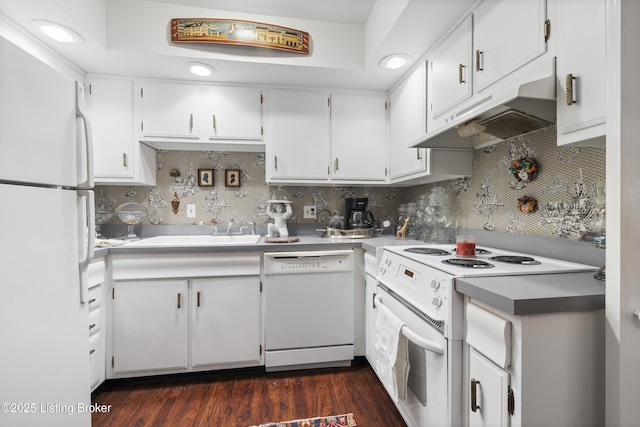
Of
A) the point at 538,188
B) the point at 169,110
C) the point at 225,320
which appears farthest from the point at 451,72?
the point at 225,320

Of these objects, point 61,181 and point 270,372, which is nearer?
point 61,181

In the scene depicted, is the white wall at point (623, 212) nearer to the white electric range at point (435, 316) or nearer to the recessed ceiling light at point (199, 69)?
the white electric range at point (435, 316)

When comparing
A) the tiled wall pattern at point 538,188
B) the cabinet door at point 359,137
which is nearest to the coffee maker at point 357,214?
the cabinet door at point 359,137

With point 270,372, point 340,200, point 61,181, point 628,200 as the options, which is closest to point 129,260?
point 61,181

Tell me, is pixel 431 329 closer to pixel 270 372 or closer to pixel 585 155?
pixel 585 155

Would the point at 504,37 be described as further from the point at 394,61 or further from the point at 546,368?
the point at 546,368

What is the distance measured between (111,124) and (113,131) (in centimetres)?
5

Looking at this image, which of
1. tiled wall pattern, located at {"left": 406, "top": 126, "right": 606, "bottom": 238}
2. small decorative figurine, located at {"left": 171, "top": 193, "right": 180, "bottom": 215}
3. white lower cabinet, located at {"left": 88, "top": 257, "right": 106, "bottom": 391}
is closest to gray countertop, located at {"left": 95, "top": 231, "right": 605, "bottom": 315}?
tiled wall pattern, located at {"left": 406, "top": 126, "right": 606, "bottom": 238}

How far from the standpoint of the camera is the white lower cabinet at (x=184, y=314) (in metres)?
1.76

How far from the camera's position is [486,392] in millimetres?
873

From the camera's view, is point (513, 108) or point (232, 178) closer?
point (513, 108)

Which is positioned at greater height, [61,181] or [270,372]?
[61,181]

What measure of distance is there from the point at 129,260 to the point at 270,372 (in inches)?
47.3

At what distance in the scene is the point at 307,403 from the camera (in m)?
1.64
